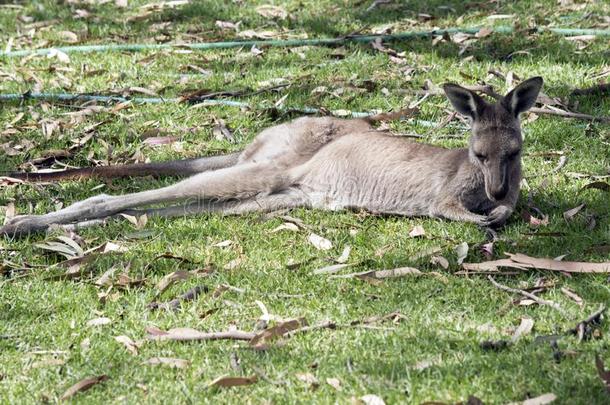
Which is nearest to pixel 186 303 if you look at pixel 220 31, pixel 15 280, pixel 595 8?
pixel 15 280

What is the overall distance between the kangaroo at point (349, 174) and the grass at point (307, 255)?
0.42 feet

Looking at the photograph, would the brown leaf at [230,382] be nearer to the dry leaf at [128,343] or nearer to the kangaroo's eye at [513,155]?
the dry leaf at [128,343]

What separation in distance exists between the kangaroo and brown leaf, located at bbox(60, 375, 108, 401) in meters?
1.73

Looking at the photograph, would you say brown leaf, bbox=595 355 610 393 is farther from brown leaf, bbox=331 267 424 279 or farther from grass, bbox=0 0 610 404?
brown leaf, bbox=331 267 424 279

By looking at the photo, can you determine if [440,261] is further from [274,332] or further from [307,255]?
[274,332]

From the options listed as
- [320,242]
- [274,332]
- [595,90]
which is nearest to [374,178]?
[320,242]

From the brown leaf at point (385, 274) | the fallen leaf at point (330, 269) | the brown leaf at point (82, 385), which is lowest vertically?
the fallen leaf at point (330, 269)

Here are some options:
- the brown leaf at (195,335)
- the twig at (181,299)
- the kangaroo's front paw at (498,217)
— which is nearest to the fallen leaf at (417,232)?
the kangaroo's front paw at (498,217)

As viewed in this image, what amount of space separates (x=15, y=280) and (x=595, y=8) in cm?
597

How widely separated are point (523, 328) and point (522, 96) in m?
1.69

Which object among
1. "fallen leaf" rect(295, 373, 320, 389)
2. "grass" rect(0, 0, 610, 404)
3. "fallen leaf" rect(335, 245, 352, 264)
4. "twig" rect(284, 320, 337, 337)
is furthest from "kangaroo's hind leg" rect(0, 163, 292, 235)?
"fallen leaf" rect(295, 373, 320, 389)

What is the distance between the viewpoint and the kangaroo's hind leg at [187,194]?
5570 mm

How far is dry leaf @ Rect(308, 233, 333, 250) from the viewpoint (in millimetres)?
5234

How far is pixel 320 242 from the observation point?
5.30 metres
